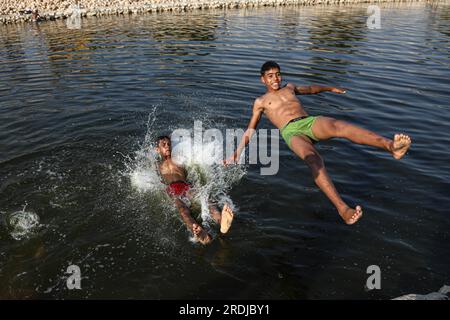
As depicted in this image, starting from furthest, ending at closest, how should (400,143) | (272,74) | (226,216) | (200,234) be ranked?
(272,74), (200,234), (226,216), (400,143)

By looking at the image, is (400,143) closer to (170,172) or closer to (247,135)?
(247,135)

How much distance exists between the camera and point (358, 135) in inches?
209

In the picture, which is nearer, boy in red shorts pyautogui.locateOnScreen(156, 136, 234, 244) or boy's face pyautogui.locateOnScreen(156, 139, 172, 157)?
boy in red shorts pyautogui.locateOnScreen(156, 136, 234, 244)

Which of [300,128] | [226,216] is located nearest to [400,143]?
[300,128]

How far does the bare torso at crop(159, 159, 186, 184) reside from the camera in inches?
299

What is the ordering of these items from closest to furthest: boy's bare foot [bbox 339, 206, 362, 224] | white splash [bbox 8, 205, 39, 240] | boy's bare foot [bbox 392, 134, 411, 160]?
boy's bare foot [bbox 392, 134, 411, 160] → boy's bare foot [bbox 339, 206, 362, 224] → white splash [bbox 8, 205, 39, 240]

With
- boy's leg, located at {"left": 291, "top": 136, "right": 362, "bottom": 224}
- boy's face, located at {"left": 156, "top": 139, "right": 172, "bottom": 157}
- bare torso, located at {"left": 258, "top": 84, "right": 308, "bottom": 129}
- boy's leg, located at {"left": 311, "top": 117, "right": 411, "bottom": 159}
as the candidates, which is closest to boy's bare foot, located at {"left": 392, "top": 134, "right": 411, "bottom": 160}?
boy's leg, located at {"left": 311, "top": 117, "right": 411, "bottom": 159}

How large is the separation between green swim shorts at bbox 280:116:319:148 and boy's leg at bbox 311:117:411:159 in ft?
0.36

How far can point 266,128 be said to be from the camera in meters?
10.6

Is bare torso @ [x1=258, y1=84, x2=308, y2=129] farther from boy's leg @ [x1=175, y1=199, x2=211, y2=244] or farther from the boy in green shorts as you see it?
boy's leg @ [x1=175, y1=199, x2=211, y2=244]

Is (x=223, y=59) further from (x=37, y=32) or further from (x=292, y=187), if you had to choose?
(x=37, y=32)

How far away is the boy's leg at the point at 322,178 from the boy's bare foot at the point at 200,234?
196cm

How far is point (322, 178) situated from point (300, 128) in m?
1.39

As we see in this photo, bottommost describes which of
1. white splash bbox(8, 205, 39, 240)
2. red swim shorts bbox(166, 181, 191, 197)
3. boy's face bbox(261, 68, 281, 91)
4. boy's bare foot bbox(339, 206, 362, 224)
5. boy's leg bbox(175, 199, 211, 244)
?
white splash bbox(8, 205, 39, 240)
